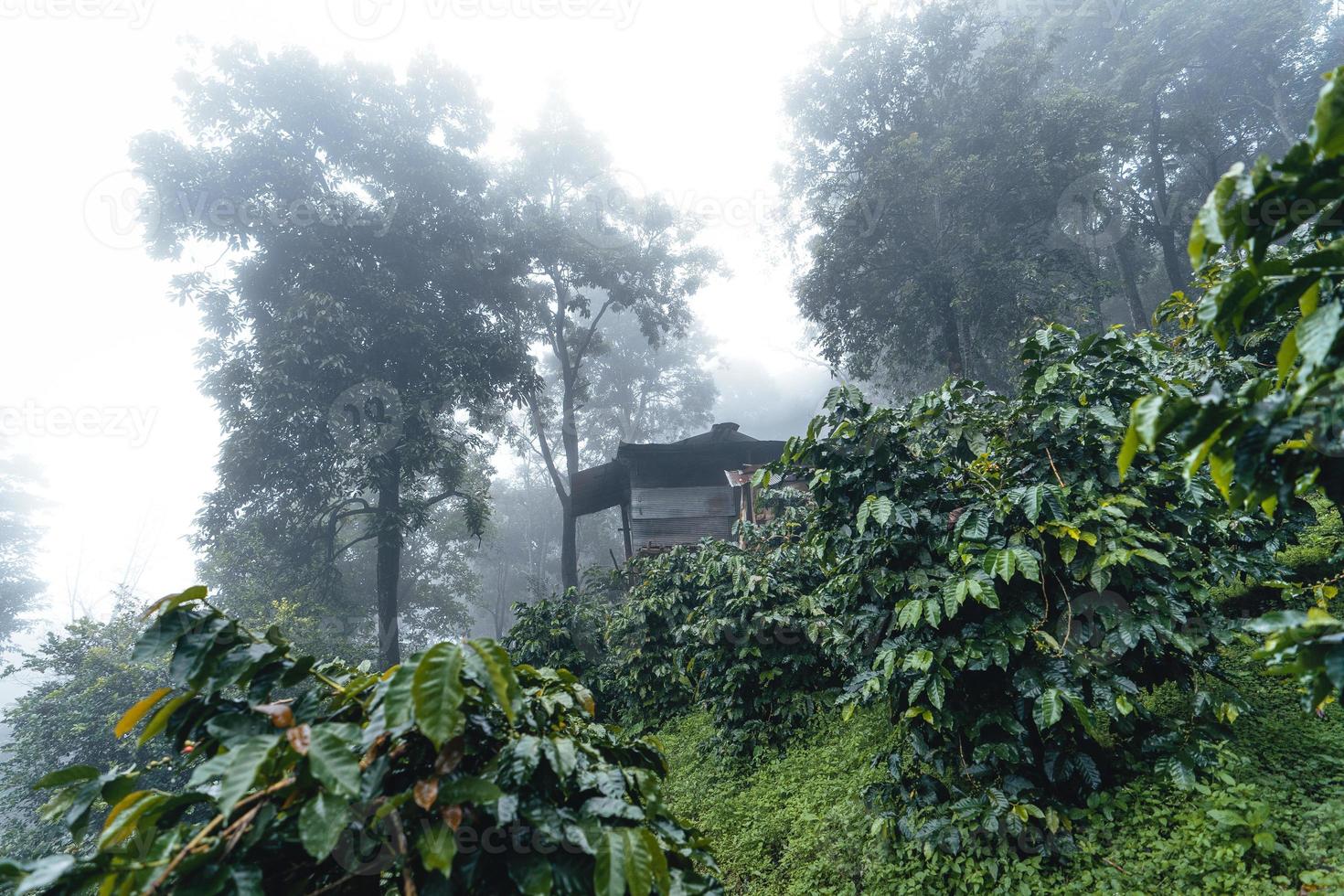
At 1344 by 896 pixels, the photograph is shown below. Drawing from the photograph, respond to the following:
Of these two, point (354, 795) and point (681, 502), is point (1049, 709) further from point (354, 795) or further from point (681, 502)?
point (681, 502)

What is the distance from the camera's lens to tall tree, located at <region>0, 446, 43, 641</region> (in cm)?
3102

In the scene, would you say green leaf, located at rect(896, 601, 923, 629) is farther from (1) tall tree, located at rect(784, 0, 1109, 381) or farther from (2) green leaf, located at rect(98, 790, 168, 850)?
(1) tall tree, located at rect(784, 0, 1109, 381)

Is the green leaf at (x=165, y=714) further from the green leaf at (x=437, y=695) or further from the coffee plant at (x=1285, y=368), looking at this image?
the coffee plant at (x=1285, y=368)

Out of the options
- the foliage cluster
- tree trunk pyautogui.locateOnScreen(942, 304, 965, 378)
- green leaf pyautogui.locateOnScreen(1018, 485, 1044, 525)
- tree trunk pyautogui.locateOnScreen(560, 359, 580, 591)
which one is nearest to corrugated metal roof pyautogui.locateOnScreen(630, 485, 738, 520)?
tree trunk pyautogui.locateOnScreen(560, 359, 580, 591)

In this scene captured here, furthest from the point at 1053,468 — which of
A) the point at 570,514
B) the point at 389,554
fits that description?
the point at 570,514

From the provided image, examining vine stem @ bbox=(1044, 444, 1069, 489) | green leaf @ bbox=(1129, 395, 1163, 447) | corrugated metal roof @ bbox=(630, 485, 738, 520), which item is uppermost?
corrugated metal roof @ bbox=(630, 485, 738, 520)

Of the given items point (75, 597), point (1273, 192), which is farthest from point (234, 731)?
point (75, 597)

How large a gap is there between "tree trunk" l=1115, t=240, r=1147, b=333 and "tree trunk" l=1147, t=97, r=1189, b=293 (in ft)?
3.16

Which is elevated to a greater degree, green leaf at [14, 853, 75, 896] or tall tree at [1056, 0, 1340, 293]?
tall tree at [1056, 0, 1340, 293]

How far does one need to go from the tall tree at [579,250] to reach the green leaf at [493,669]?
16.7 metres

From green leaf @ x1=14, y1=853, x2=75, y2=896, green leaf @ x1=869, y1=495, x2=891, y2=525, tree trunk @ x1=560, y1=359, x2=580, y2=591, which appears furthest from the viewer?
tree trunk @ x1=560, y1=359, x2=580, y2=591

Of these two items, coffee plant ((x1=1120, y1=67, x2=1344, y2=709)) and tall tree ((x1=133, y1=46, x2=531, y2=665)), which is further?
tall tree ((x1=133, y1=46, x2=531, y2=665))

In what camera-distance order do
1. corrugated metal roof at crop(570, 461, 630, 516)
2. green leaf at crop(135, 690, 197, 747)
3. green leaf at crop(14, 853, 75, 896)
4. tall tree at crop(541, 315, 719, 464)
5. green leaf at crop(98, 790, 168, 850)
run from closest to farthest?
green leaf at crop(14, 853, 75, 896) < green leaf at crop(98, 790, 168, 850) < green leaf at crop(135, 690, 197, 747) < corrugated metal roof at crop(570, 461, 630, 516) < tall tree at crop(541, 315, 719, 464)

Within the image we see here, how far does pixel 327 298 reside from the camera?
14.4 metres
